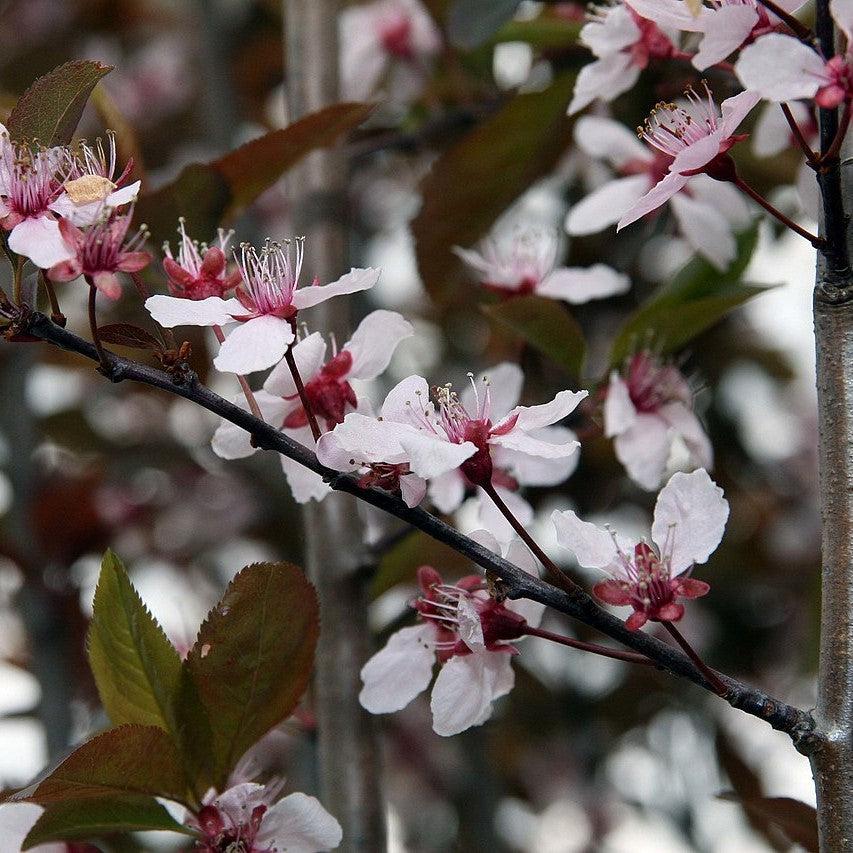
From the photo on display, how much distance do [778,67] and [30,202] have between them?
397 mm

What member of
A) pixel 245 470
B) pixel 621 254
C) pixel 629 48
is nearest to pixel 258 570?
pixel 629 48

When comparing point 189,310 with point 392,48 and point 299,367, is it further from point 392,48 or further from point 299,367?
point 392,48

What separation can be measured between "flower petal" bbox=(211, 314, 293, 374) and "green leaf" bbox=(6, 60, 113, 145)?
0.16 meters

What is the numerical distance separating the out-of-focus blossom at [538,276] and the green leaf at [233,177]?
15 centimetres

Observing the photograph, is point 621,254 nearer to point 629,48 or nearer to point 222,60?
point 629,48

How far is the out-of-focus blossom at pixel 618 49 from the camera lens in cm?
87

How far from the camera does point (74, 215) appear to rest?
0.64m

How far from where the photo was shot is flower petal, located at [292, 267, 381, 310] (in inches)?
25.6

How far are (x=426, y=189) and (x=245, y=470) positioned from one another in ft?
2.60

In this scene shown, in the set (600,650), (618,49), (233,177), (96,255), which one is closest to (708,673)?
(600,650)

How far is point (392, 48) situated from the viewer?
159 cm

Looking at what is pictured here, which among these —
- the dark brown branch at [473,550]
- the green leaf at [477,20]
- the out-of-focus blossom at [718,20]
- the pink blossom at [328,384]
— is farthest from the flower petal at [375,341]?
the green leaf at [477,20]

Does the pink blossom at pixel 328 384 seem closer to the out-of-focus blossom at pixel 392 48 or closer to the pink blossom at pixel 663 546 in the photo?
the pink blossom at pixel 663 546

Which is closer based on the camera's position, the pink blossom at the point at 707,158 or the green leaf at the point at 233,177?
the pink blossom at the point at 707,158
